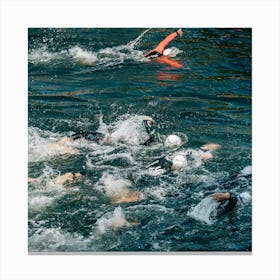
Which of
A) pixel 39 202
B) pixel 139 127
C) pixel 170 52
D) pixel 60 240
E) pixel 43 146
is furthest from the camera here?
pixel 170 52

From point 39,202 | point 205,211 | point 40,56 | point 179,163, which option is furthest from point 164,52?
point 39,202

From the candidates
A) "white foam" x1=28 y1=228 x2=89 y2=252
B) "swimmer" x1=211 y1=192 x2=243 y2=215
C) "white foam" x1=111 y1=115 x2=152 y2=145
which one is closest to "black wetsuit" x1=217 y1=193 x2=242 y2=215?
"swimmer" x1=211 y1=192 x2=243 y2=215

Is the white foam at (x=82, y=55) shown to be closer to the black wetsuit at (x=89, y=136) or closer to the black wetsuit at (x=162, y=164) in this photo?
the black wetsuit at (x=89, y=136)

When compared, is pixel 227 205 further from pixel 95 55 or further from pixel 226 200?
pixel 95 55

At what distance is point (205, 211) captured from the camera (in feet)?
18.1

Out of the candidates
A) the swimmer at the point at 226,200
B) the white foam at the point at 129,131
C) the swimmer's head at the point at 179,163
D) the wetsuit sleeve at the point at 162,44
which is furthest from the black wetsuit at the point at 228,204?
Answer: the wetsuit sleeve at the point at 162,44

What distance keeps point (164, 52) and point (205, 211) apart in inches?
70.3

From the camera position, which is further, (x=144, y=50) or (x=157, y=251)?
(x=144, y=50)
